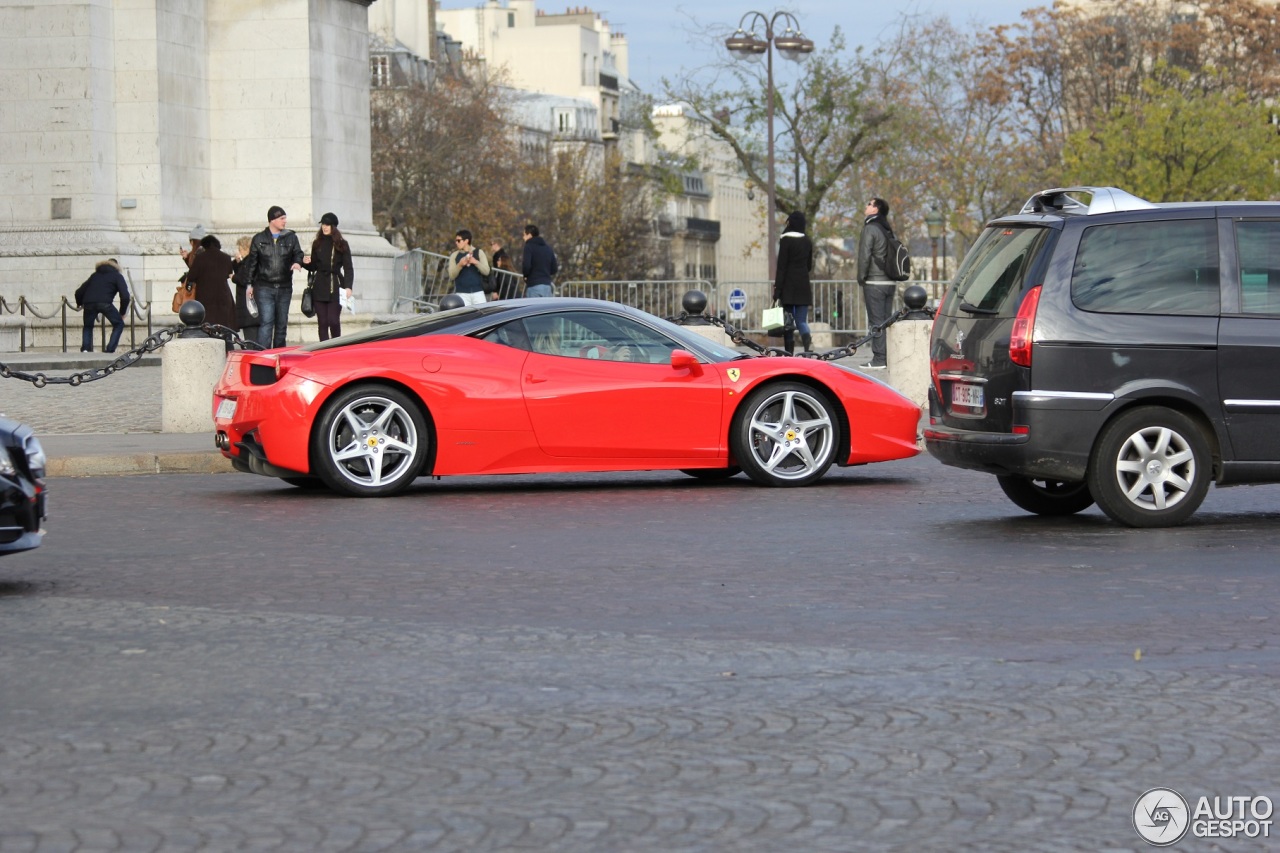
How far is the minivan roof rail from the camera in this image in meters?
11.2

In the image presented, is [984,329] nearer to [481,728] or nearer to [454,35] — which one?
[481,728]

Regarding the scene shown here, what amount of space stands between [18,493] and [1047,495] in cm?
573

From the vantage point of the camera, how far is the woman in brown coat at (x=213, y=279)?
2706 centimetres

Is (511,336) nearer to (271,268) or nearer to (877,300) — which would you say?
(271,268)

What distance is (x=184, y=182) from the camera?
34406mm

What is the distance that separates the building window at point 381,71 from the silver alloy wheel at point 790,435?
78937 millimetres

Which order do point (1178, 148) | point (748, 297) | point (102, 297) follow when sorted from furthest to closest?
1. point (1178, 148)
2. point (748, 297)
3. point (102, 297)

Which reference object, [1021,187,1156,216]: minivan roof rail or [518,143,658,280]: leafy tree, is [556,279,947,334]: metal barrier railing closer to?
[1021,187,1156,216]: minivan roof rail

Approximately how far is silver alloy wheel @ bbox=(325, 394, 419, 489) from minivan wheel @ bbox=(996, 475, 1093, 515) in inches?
141

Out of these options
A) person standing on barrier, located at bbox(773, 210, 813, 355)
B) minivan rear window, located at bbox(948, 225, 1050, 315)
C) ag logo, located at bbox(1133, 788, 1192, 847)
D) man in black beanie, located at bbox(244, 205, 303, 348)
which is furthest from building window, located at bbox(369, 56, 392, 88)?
ag logo, located at bbox(1133, 788, 1192, 847)

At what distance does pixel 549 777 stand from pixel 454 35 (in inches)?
6025

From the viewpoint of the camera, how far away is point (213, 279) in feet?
89.1

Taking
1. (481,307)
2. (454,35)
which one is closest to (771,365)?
(481,307)

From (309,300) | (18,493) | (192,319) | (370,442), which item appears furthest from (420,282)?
(18,493)
